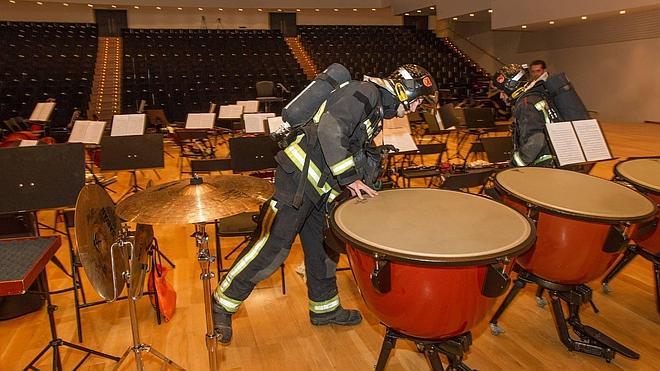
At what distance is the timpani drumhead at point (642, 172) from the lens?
91.7 inches

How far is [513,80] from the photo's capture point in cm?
328

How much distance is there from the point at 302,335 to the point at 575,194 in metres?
1.67

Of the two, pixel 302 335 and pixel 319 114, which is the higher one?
pixel 319 114

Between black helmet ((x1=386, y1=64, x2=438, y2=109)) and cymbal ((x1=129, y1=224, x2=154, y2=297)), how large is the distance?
1.46 metres

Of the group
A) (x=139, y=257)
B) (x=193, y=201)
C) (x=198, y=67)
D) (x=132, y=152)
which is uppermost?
(x=198, y=67)

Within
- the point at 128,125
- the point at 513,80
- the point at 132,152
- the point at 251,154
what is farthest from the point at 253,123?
the point at 513,80

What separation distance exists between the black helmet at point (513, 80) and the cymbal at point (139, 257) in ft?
8.59

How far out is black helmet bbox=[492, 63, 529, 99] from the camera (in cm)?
327

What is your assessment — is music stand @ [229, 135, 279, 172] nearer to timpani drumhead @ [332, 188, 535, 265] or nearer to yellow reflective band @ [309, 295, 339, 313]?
yellow reflective band @ [309, 295, 339, 313]

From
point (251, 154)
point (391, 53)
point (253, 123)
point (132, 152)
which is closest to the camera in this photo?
point (251, 154)

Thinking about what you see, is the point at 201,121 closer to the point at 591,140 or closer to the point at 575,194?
the point at 591,140

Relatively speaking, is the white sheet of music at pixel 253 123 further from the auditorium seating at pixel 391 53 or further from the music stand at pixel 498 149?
the auditorium seating at pixel 391 53

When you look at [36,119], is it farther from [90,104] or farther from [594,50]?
[594,50]

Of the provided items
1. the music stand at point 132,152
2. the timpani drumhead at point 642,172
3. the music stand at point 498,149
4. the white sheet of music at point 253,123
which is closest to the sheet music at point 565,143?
the timpani drumhead at point 642,172
